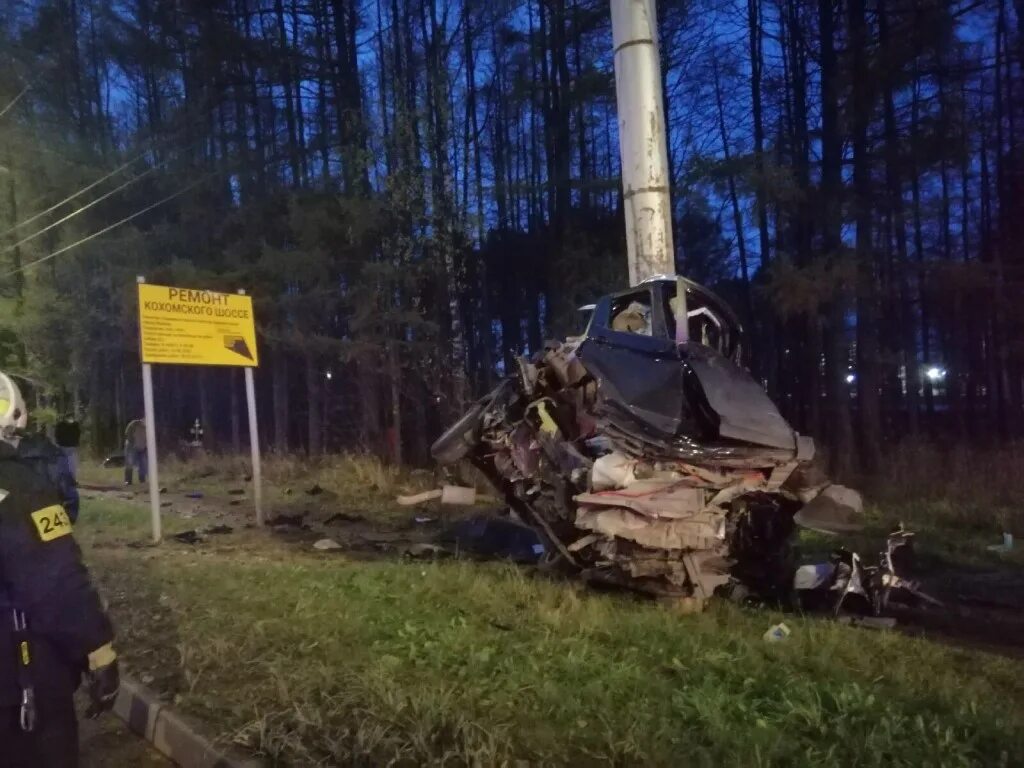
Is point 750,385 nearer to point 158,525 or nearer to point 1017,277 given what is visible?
point 158,525

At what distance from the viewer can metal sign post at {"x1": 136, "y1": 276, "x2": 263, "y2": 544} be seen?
10195 mm

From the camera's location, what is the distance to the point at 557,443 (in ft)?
22.2

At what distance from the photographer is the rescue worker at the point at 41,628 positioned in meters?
2.58

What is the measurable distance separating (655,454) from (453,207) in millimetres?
14050

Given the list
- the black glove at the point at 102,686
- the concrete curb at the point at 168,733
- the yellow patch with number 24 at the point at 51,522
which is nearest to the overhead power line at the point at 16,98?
the concrete curb at the point at 168,733

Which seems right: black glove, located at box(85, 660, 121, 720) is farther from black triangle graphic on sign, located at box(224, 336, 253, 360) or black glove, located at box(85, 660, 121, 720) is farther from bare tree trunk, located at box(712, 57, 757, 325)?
bare tree trunk, located at box(712, 57, 757, 325)

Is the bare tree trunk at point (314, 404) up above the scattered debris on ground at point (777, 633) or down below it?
above

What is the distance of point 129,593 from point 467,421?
3303 millimetres

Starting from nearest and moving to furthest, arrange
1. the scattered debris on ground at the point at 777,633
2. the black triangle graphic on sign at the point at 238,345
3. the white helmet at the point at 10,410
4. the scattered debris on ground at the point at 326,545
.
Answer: the white helmet at the point at 10,410 → the scattered debris on ground at the point at 777,633 → the scattered debris on ground at the point at 326,545 → the black triangle graphic on sign at the point at 238,345

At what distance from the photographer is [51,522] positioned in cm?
270

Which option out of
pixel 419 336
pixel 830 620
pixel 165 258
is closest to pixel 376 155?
pixel 419 336

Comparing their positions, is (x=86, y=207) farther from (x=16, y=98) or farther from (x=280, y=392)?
(x=280, y=392)

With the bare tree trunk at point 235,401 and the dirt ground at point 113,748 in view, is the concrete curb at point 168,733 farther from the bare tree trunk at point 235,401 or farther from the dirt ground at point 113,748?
the bare tree trunk at point 235,401

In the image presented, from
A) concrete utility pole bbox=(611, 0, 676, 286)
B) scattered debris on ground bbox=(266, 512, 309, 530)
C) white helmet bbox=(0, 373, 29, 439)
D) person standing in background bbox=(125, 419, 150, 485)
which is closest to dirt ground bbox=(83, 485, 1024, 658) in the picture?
scattered debris on ground bbox=(266, 512, 309, 530)
